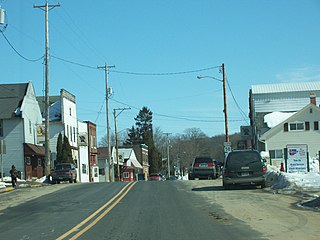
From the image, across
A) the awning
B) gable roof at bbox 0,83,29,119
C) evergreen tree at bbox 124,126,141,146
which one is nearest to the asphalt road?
the awning

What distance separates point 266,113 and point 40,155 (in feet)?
126

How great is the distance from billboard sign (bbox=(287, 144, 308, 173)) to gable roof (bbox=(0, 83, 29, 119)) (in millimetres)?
31601

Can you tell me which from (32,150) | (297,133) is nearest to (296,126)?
(297,133)

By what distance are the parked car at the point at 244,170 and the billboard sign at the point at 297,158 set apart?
610 cm

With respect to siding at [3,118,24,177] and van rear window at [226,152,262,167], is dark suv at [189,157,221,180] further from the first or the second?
siding at [3,118,24,177]

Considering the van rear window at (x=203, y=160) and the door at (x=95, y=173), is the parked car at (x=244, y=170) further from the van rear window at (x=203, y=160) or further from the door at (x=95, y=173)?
the door at (x=95, y=173)

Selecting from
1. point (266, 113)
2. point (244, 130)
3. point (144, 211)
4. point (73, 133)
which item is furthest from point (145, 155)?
point (144, 211)

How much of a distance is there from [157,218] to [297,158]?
17195mm

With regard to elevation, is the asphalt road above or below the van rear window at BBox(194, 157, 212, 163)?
below

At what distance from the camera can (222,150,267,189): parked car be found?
23859 mm

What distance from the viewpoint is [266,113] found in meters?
80.1

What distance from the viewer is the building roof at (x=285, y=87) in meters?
81.0

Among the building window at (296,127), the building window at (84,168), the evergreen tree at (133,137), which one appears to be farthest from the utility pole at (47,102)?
the evergreen tree at (133,137)

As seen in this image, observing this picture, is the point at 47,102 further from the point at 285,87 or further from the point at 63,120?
the point at 285,87
